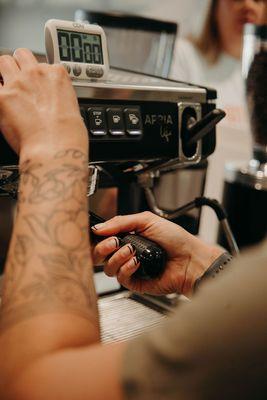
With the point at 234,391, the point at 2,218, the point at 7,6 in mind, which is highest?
the point at 7,6

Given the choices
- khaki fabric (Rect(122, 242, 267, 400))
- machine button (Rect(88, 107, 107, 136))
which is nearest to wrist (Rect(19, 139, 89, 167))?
machine button (Rect(88, 107, 107, 136))

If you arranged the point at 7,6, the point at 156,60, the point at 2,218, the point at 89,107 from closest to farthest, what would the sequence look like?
the point at 89,107 < the point at 2,218 < the point at 156,60 < the point at 7,6

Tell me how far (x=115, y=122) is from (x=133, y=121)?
0.03 metres

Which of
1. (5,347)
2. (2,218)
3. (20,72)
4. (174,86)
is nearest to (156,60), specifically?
(174,86)

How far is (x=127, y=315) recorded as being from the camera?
93 centimetres

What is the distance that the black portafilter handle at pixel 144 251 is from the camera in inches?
27.6

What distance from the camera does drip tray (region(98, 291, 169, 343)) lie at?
2.83ft

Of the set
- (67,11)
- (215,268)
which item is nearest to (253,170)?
(215,268)

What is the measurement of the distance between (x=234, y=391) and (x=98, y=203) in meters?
0.56

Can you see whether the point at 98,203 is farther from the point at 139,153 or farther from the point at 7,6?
the point at 7,6

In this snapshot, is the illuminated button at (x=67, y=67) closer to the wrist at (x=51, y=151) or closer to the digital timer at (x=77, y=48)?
the digital timer at (x=77, y=48)

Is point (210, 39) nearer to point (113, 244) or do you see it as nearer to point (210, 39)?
point (210, 39)

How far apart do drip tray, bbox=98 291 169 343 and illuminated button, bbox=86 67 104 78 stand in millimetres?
409

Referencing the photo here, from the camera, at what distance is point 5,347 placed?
1.52 feet
